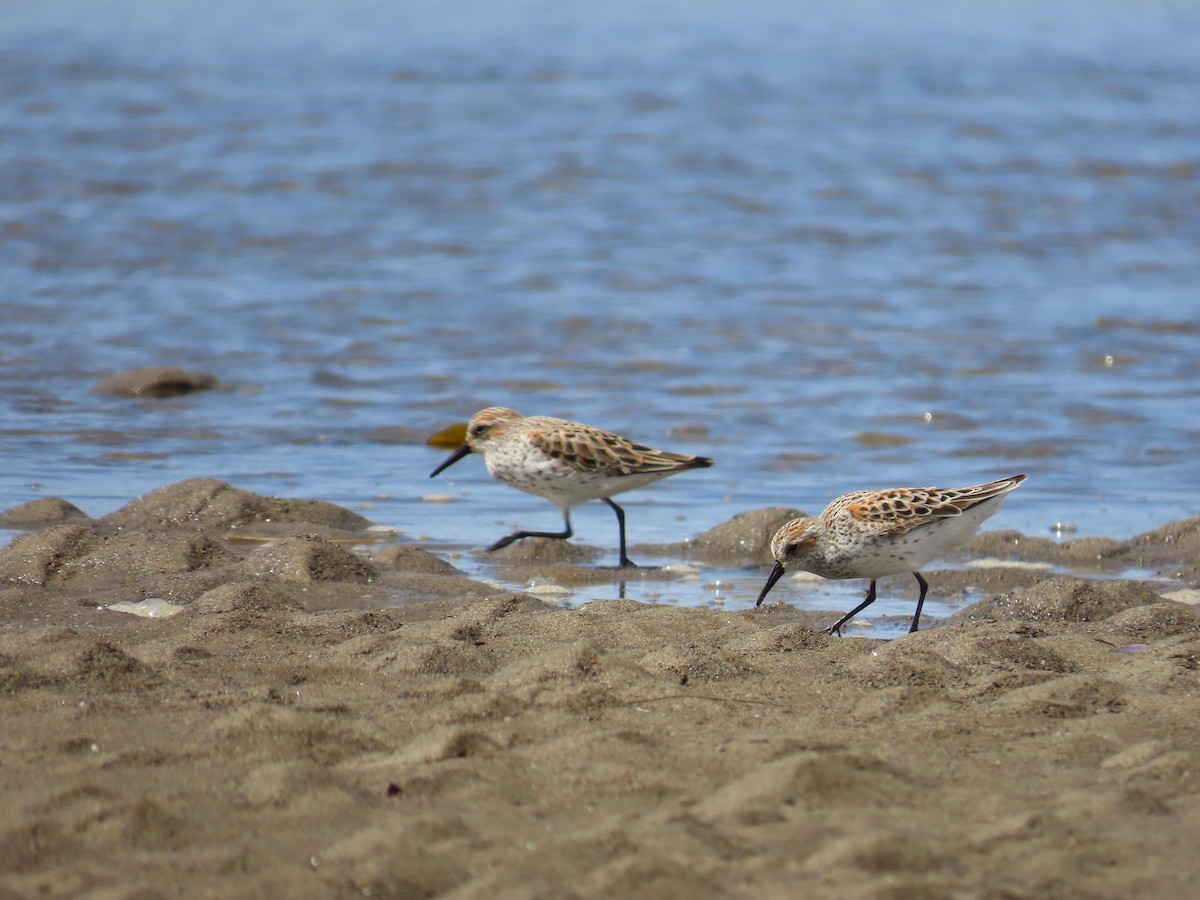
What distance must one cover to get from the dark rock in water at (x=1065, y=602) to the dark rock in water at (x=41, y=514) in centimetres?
435

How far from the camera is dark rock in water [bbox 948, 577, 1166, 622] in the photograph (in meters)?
6.42

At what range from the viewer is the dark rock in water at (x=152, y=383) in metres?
11.5

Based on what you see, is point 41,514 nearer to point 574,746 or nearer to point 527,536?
point 527,536

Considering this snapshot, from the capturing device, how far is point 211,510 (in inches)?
315

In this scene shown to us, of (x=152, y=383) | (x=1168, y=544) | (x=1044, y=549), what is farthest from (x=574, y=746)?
(x=152, y=383)

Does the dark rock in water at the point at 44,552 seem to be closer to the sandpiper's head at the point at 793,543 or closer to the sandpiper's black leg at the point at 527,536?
the sandpiper's black leg at the point at 527,536

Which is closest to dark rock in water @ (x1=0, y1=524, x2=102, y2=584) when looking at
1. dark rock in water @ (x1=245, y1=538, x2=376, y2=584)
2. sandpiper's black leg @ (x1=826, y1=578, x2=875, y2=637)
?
dark rock in water @ (x1=245, y1=538, x2=376, y2=584)

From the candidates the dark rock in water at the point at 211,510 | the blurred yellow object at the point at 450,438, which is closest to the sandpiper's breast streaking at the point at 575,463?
the dark rock in water at the point at 211,510

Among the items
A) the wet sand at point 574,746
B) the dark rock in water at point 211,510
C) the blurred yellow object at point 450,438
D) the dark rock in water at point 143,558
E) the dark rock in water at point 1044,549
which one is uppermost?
the wet sand at point 574,746

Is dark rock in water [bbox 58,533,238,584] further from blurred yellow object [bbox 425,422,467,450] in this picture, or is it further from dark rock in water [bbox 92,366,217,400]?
dark rock in water [bbox 92,366,217,400]

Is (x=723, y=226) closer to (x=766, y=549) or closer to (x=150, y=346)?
(x=150, y=346)

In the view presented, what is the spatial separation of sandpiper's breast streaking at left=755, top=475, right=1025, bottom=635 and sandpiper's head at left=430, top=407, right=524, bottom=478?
8.18ft

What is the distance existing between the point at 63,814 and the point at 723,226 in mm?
14899

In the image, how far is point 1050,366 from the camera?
500 inches
